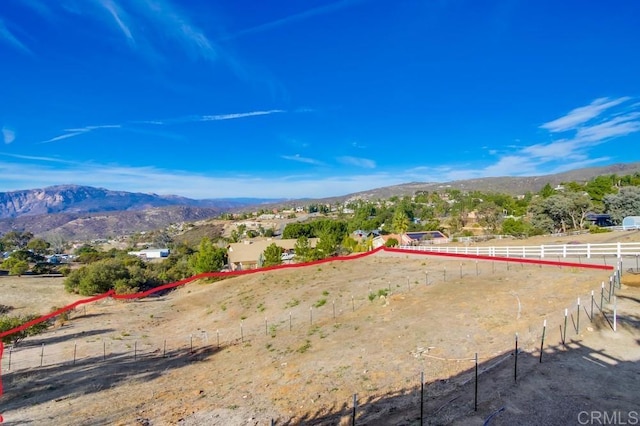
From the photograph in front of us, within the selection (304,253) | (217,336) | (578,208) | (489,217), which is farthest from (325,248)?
(489,217)

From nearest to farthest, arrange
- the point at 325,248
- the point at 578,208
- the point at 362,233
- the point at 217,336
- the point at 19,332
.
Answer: the point at 217,336
the point at 19,332
the point at 325,248
the point at 578,208
the point at 362,233

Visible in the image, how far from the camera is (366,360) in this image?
13.5m

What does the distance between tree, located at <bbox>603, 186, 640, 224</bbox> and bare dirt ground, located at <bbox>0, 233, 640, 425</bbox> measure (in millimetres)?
50525

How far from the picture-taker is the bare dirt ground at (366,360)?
9242 mm

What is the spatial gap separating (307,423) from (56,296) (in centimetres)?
5237

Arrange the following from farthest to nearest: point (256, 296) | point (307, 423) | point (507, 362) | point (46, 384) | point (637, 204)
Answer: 1. point (637, 204)
2. point (256, 296)
3. point (46, 384)
4. point (507, 362)
5. point (307, 423)

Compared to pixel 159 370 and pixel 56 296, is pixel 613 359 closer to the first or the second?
pixel 159 370

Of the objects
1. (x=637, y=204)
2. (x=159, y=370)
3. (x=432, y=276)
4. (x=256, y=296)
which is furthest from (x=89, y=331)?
(x=637, y=204)

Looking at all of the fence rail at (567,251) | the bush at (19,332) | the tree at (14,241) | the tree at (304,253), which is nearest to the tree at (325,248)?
the tree at (304,253)

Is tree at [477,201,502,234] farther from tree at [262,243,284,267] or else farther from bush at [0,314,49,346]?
bush at [0,314,49,346]

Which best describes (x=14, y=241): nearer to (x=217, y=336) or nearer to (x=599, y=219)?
(x=217, y=336)

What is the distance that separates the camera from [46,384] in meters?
16.9

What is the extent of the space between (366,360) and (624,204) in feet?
235

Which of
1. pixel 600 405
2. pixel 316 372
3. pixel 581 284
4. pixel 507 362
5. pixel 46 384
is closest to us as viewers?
pixel 600 405
